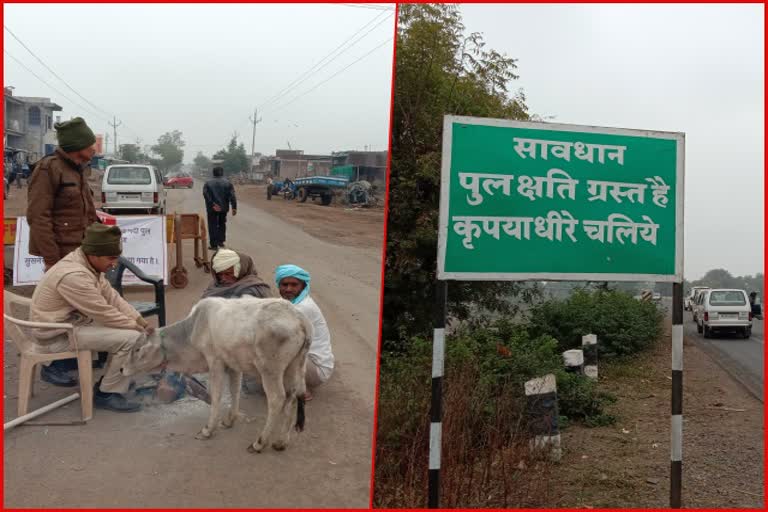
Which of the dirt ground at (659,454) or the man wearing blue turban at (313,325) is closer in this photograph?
the man wearing blue turban at (313,325)

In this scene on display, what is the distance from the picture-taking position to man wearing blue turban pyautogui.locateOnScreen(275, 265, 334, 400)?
3305 mm

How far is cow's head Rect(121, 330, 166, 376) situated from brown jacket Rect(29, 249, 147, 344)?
0.09 metres

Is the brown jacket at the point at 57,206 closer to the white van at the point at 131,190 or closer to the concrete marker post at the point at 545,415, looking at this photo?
the white van at the point at 131,190

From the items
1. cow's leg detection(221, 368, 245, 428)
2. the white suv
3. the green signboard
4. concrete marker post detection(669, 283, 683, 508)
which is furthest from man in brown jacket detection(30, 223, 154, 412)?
the white suv

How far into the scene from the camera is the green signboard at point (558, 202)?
3.38 m

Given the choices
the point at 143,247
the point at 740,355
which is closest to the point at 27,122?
the point at 143,247

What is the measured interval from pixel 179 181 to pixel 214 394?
2.93 feet

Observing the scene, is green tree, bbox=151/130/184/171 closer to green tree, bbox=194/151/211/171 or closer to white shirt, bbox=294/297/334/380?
green tree, bbox=194/151/211/171

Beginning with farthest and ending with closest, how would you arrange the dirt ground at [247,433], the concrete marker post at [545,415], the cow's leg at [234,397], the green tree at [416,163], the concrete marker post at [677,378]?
the green tree at [416,163] < the concrete marker post at [545,415] < the concrete marker post at [677,378] < the cow's leg at [234,397] < the dirt ground at [247,433]

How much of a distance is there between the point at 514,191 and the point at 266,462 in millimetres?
1544

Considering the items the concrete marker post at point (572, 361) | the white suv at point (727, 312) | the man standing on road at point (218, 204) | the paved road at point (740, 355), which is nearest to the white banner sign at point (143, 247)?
the man standing on road at point (218, 204)

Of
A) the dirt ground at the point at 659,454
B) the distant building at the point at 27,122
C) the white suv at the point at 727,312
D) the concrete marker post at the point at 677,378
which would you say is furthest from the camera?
the white suv at the point at 727,312

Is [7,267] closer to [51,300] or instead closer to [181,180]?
[51,300]

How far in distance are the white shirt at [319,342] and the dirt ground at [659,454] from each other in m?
1.96
